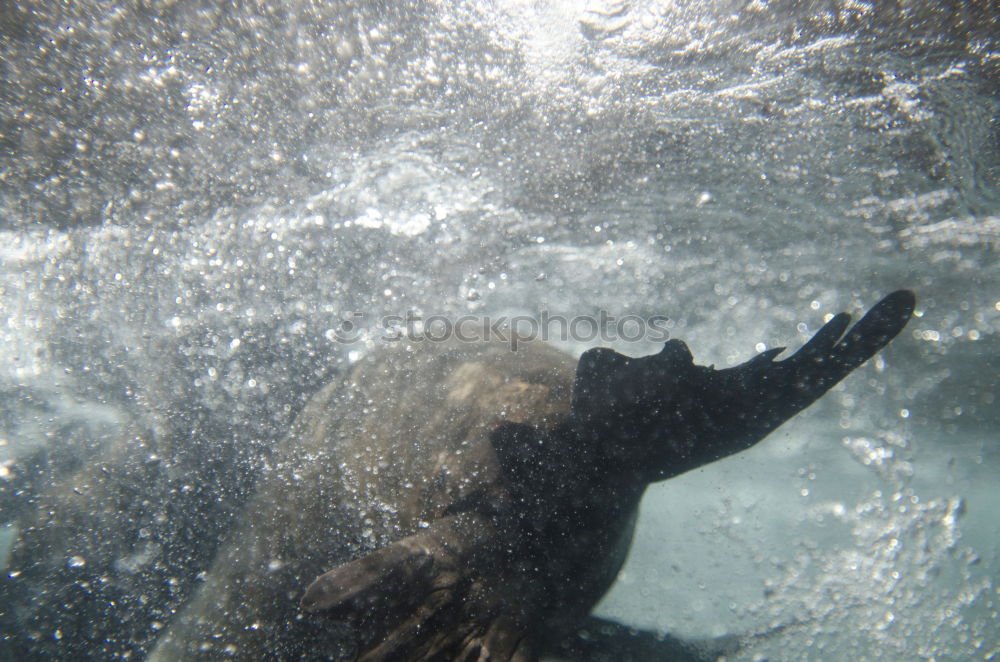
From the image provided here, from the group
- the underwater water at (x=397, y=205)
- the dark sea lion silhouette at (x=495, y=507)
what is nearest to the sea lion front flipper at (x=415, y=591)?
the dark sea lion silhouette at (x=495, y=507)

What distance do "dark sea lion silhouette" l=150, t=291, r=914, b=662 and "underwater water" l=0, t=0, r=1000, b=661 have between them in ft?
7.10

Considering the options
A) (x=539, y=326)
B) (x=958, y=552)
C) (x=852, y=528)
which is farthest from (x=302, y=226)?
(x=958, y=552)

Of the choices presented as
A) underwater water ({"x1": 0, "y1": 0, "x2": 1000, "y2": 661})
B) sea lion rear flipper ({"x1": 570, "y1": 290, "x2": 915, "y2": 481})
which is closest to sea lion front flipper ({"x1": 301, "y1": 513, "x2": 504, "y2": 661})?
sea lion rear flipper ({"x1": 570, "y1": 290, "x2": 915, "y2": 481})

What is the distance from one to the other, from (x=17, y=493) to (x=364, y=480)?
17.4m

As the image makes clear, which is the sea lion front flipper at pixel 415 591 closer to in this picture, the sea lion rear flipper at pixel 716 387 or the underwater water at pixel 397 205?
the sea lion rear flipper at pixel 716 387

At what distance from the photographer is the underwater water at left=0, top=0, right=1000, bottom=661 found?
16.6ft

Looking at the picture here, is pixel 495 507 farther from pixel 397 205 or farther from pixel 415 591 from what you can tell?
pixel 397 205

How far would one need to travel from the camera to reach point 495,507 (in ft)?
12.0

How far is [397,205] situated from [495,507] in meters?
5.26

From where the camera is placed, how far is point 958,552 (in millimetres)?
29000

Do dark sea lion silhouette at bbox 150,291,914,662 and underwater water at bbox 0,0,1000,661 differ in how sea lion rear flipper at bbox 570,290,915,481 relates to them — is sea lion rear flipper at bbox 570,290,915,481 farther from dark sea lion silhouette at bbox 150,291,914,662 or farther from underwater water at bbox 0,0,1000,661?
underwater water at bbox 0,0,1000,661

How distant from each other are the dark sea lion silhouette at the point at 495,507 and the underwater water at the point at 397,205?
2.16 m

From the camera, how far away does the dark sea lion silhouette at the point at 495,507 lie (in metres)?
3.12

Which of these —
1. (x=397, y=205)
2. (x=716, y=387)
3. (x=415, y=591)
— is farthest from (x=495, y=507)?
(x=397, y=205)
